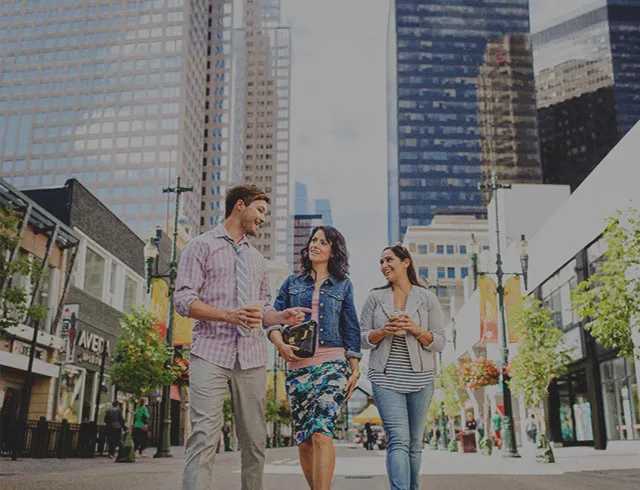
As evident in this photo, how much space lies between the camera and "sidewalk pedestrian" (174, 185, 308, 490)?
4.55 meters

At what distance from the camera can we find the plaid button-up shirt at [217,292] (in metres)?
4.74

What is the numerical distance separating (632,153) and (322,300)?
19.1 m

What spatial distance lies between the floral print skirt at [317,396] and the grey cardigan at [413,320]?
2.21 ft

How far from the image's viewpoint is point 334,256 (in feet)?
19.5

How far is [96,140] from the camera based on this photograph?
11425 centimetres

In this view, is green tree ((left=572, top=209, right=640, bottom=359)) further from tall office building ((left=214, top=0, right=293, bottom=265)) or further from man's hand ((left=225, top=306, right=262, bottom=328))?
tall office building ((left=214, top=0, right=293, bottom=265))

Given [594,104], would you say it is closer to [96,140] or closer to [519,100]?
[519,100]

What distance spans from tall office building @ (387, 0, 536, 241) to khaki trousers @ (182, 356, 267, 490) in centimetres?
15471

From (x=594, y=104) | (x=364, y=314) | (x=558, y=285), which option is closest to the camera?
(x=364, y=314)

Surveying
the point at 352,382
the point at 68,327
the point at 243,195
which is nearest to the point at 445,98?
the point at 68,327

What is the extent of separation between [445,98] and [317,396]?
16888 cm

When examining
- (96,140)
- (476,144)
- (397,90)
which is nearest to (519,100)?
(476,144)

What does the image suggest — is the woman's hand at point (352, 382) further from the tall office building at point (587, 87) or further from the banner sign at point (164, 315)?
the tall office building at point (587, 87)

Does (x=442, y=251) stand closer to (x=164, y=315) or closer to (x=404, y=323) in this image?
(x=164, y=315)
